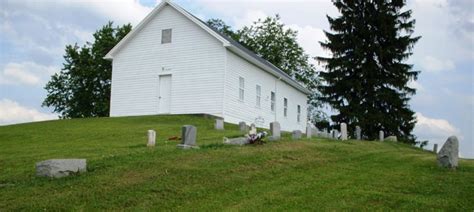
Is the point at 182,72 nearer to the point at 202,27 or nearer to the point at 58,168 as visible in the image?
the point at 202,27

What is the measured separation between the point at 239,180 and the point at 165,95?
2085 cm

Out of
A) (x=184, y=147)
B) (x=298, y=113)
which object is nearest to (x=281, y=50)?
(x=298, y=113)

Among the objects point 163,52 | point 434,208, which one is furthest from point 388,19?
point 434,208

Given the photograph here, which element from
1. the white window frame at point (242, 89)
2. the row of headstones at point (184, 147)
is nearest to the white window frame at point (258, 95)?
the white window frame at point (242, 89)

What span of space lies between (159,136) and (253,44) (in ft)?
118

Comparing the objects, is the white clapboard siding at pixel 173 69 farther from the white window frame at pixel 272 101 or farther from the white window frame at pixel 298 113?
the white window frame at pixel 298 113

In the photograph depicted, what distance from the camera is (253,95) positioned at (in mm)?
36156

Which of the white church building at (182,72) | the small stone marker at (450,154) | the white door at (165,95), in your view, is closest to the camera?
the small stone marker at (450,154)

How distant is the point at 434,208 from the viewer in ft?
38.0

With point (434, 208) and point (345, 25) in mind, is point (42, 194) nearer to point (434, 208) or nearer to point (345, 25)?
point (434, 208)

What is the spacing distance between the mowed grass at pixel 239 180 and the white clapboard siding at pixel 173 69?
43.7ft

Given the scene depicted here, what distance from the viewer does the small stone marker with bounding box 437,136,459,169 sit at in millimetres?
16422

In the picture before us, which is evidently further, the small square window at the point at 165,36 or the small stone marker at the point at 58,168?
the small square window at the point at 165,36

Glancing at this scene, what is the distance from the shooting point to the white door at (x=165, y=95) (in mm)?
33719
